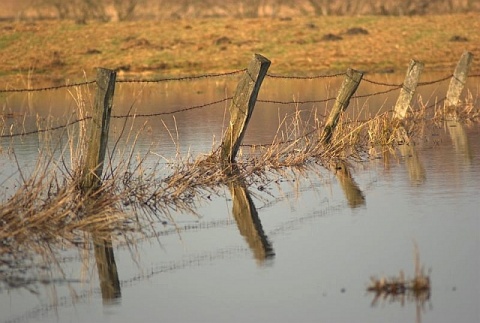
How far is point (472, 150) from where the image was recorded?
56.2 ft

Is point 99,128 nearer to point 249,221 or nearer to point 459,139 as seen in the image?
point 249,221

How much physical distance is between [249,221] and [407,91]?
891 cm

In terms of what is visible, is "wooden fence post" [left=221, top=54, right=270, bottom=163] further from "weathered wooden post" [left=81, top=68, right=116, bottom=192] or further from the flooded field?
"weathered wooden post" [left=81, top=68, right=116, bottom=192]

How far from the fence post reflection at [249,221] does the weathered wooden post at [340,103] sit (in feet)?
9.01

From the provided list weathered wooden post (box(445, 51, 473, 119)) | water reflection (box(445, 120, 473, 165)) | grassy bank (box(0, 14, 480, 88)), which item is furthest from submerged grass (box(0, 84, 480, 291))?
grassy bank (box(0, 14, 480, 88))

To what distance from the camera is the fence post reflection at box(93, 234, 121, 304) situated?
8742 millimetres

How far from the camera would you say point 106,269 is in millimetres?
9570

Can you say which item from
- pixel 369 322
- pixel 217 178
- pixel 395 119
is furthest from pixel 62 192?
pixel 395 119

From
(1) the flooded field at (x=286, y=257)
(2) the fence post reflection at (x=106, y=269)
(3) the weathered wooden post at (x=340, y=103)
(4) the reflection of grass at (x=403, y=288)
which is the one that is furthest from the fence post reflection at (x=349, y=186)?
(4) the reflection of grass at (x=403, y=288)

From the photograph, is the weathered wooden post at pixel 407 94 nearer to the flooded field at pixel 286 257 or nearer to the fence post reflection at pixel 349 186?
the flooded field at pixel 286 257

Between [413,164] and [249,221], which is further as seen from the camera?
[413,164]

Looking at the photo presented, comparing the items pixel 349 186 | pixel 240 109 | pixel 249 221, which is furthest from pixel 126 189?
pixel 240 109

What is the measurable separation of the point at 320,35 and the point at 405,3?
13.5 meters

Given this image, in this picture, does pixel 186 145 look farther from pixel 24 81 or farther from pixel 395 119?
pixel 24 81
